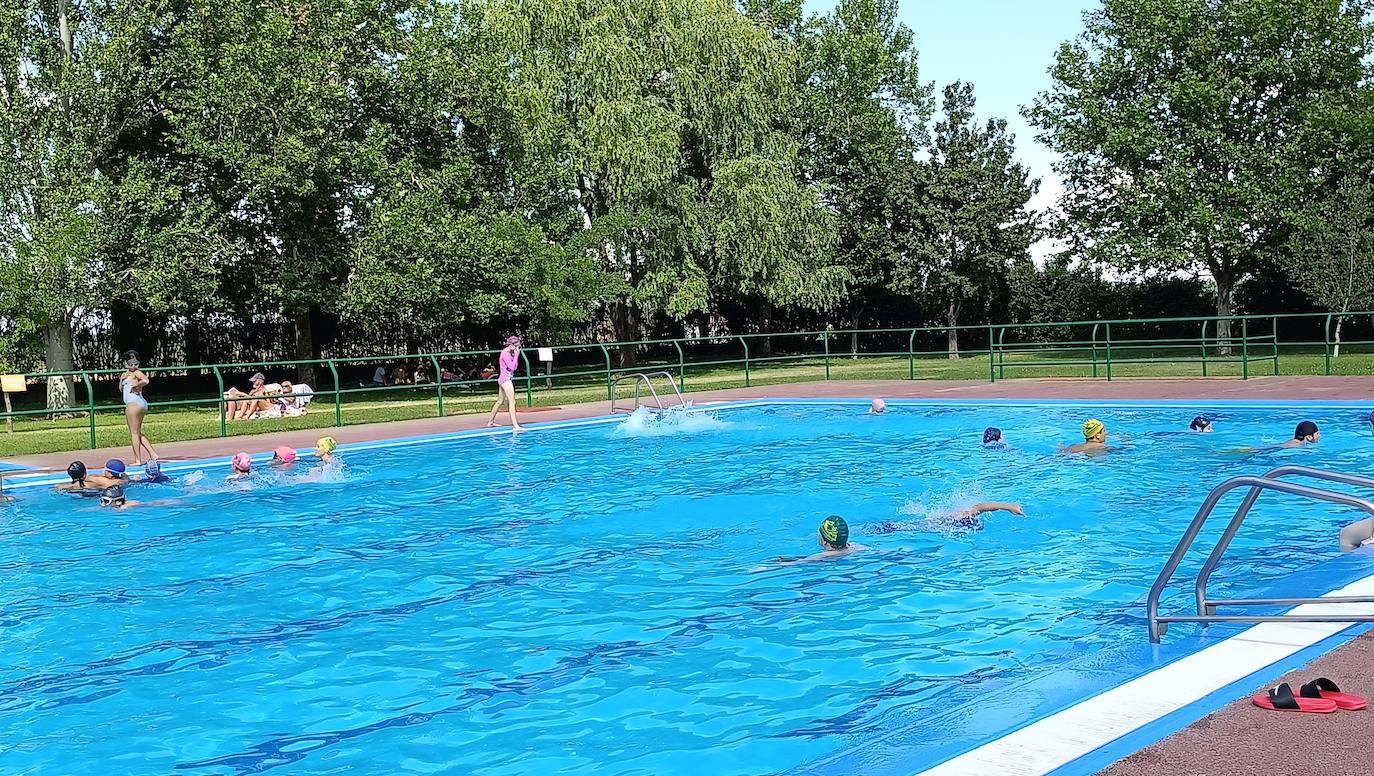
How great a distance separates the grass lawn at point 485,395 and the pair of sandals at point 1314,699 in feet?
61.3

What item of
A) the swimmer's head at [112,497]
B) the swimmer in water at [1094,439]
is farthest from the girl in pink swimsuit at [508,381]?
the swimmer in water at [1094,439]

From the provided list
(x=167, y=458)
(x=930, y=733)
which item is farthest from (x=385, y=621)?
(x=167, y=458)

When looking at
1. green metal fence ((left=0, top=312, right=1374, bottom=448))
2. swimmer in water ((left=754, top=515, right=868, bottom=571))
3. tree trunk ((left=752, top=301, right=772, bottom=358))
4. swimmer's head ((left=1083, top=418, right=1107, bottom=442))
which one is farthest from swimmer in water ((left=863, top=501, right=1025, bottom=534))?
tree trunk ((left=752, top=301, right=772, bottom=358))

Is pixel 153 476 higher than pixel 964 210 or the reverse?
the reverse

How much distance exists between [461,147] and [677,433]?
62.7 ft

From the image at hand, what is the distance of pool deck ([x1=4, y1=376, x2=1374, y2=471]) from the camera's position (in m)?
19.1

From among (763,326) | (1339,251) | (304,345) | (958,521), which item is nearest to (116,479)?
(958,521)

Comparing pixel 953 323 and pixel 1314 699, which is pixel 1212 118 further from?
pixel 1314 699

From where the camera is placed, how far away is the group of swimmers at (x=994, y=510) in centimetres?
750

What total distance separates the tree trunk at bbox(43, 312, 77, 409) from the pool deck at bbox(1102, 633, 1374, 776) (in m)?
32.4

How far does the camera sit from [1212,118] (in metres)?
40.0

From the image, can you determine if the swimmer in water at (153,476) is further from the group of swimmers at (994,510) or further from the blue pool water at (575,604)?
the group of swimmers at (994,510)

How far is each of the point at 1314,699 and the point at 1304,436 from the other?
34.2 feet

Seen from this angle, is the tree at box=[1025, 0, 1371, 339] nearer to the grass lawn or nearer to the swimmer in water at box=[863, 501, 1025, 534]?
the grass lawn
